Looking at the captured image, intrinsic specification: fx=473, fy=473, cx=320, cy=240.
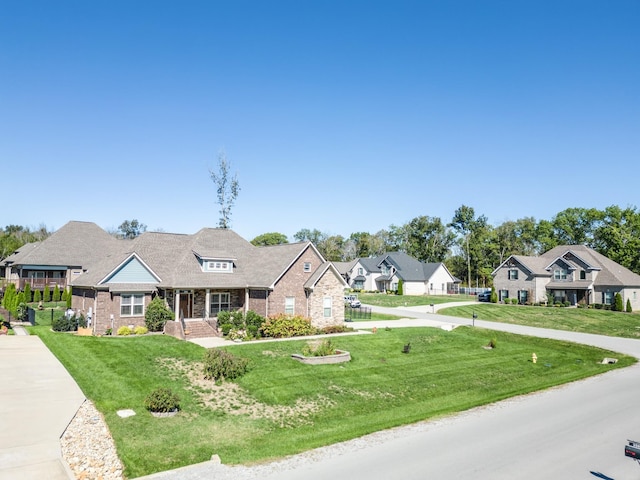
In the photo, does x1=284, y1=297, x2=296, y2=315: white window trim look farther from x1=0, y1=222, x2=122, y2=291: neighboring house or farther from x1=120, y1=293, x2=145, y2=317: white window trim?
x1=0, y1=222, x2=122, y2=291: neighboring house

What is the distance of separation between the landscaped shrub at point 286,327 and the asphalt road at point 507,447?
1487 centimetres

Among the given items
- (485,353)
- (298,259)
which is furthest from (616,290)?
(298,259)

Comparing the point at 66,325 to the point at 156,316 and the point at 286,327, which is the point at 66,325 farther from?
the point at 286,327

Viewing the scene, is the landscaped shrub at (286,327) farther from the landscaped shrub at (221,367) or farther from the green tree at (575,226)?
the green tree at (575,226)

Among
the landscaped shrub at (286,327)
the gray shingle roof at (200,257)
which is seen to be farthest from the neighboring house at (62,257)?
the landscaped shrub at (286,327)

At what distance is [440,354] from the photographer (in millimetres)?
29250

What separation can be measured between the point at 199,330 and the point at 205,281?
11.4 ft

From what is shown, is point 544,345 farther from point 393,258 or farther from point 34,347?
point 393,258

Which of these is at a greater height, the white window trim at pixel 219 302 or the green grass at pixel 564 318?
the white window trim at pixel 219 302

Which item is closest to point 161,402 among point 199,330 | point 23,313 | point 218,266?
point 199,330

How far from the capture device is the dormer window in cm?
3425

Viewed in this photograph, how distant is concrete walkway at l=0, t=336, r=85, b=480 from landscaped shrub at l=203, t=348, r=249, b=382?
5.21 meters

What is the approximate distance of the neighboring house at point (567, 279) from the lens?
5744 centimetres

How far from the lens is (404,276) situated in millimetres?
81125
